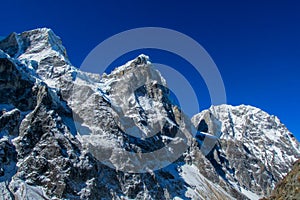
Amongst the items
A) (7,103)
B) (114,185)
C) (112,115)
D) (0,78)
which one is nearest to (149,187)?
(114,185)

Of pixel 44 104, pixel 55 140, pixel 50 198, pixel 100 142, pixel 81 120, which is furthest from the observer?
pixel 81 120

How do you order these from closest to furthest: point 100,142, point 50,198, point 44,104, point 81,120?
1. point 50,198
2. point 44,104
3. point 100,142
4. point 81,120

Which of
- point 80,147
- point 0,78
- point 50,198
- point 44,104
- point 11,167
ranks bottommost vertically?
point 50,198

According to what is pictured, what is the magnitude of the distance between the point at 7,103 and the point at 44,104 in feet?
58.2

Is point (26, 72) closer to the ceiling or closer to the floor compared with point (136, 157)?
closer to the ceiling

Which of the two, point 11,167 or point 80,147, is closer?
point 11,167

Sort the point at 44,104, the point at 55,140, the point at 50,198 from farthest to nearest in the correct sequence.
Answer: the point at 44,104 → the point at 55,140 → the point at 50,198

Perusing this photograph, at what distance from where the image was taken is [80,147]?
15762 cm

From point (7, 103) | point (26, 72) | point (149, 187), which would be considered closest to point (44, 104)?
point (7, 103)

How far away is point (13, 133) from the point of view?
150 m

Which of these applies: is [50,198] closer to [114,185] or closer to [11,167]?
[11,167]

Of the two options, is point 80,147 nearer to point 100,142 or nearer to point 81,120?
point 100,142

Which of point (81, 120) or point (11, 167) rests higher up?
point (81, 120)

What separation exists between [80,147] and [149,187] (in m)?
40.0
